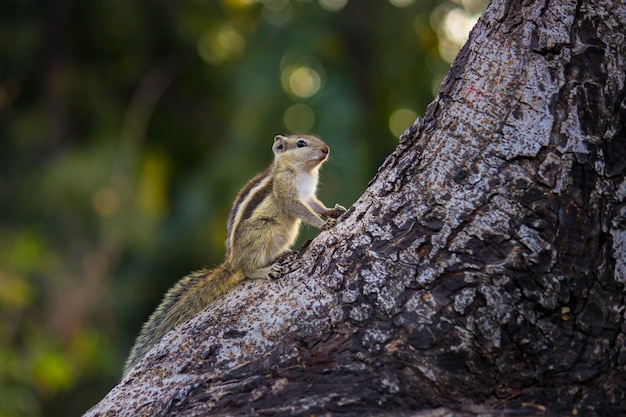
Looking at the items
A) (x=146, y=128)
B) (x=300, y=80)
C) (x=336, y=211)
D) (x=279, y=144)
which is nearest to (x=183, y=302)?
(x=336, y=211)

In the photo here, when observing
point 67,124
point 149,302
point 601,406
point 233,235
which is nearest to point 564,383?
point 601,406

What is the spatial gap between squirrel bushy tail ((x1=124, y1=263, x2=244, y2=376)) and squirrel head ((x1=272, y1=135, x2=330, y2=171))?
1.14 meters

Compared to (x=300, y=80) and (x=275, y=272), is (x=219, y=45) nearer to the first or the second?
(x=300, y=80)

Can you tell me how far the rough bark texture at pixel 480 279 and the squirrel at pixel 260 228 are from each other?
19.7 inches

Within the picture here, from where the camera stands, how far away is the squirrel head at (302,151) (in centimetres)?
554

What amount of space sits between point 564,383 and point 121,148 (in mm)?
9780

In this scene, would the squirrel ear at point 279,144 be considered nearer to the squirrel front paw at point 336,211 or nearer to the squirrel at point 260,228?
the squirrel at point 260,228

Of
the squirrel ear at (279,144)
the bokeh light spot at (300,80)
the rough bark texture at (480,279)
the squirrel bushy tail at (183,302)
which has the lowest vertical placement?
the rough bark texture at (480,279)

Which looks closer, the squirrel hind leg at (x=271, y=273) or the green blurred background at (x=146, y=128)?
the squirrel hind leg at (x=271, y=273)

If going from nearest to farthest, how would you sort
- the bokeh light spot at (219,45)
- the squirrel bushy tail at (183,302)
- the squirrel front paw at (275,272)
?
the squirrel front paw at (275,272)
the squirrel bushy tail at (183,302)
the bokeh light spot at (219,45)

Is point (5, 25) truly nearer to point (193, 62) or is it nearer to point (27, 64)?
point (27, 64)

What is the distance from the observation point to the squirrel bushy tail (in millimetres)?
4156

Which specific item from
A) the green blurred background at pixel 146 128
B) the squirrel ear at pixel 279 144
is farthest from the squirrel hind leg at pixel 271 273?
the green blurred background at pixel 146 128

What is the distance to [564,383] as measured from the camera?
304cm
